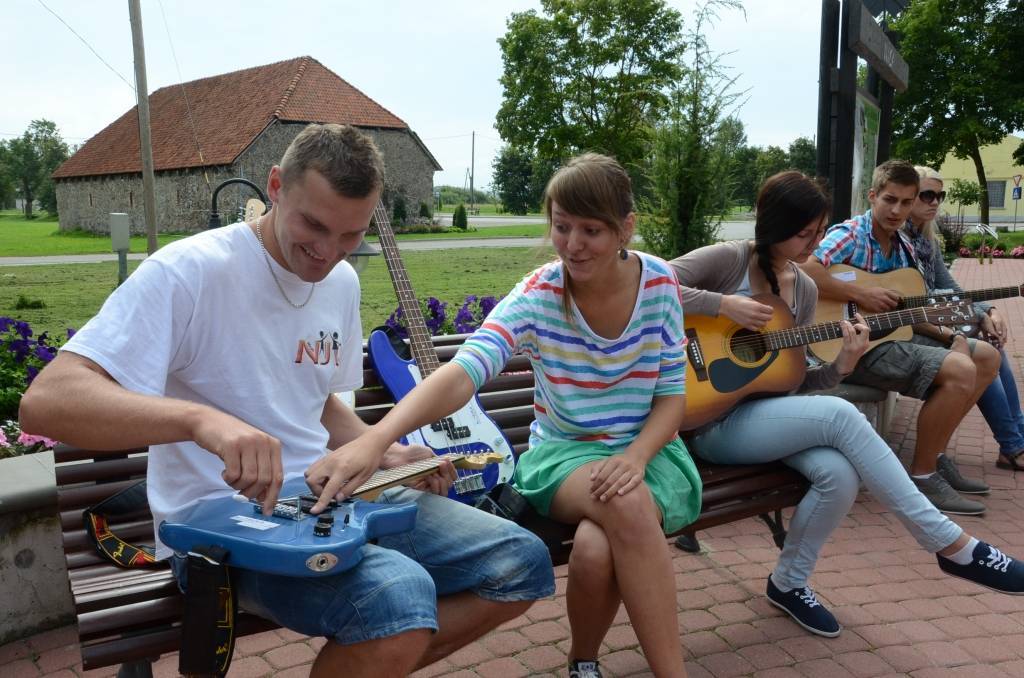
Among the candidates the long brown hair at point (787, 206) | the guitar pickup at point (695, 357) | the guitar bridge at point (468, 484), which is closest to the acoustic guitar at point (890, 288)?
the long brown hair at point (787, 206)

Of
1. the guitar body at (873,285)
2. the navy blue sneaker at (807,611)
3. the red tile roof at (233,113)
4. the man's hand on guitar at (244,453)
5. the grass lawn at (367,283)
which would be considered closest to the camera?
the man's hand on guitar at (244,453)

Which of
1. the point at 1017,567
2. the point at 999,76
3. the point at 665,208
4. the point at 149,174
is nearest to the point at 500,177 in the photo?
the point at 999,76

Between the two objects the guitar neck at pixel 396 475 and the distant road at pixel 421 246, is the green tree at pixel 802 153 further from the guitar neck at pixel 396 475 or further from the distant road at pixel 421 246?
the guitar neck at pixel 396 475

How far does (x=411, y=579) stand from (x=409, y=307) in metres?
1.80

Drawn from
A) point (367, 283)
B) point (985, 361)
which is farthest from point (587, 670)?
point (367, 283)

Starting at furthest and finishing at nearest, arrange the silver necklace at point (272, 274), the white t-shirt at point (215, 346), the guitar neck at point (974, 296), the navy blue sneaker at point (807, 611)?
1. the guitar neck at point (974, 296)
2. the navy blue sneaker at point (807, 611)
3. the silver necklace at point (272, 274)
4. the white t-shirt at point (215, 346)

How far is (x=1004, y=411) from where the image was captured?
5.16m

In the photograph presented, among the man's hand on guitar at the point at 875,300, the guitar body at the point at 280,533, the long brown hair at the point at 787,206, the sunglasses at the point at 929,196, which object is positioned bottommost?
the guitar body at the point at 280,533

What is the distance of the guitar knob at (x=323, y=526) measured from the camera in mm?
1821

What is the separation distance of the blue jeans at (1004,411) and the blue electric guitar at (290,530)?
435 cm

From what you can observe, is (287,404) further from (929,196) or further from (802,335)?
(929,196)

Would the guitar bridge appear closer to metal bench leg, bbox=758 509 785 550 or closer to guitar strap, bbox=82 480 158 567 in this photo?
guitar strap, bbox=82 480 158 567

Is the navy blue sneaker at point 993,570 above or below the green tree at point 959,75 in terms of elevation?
below

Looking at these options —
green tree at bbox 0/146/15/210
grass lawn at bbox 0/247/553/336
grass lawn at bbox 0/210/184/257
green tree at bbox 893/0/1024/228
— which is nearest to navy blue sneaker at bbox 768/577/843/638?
grass lawn at bbox 0/247/553/336
